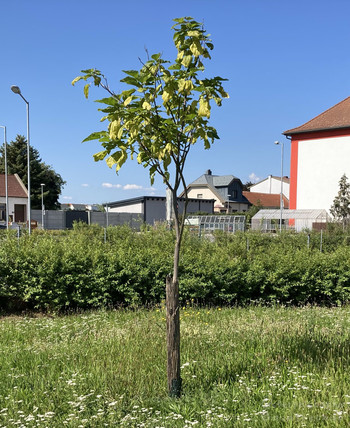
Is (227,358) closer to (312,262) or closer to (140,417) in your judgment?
(140,417)

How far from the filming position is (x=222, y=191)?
80.3 meters

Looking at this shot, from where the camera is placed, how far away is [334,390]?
4.09 m

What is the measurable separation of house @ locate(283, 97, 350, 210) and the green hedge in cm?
3203

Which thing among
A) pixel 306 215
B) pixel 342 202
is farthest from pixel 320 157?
pixel 306 215

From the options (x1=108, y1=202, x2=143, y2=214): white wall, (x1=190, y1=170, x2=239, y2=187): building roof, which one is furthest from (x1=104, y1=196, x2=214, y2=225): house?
(x1=190, y1=170, x2=239, y2=187): building roof

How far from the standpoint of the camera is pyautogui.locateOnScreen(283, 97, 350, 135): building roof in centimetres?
4135

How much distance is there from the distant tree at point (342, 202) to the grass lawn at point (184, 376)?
34.1m

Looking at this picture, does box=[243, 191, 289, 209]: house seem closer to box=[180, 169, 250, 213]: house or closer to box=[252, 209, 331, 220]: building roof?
box=[180, 169, 250, 213]: house

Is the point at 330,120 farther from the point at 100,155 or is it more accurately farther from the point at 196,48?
the point at 100,155

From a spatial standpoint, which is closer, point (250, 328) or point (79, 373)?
point (79, 373)

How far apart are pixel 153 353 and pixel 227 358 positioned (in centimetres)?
94

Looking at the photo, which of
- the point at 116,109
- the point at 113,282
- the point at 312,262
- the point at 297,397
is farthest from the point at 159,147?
the point at 312,262

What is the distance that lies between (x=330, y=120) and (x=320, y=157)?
12.7 ft

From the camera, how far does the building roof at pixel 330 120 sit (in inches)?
1628
